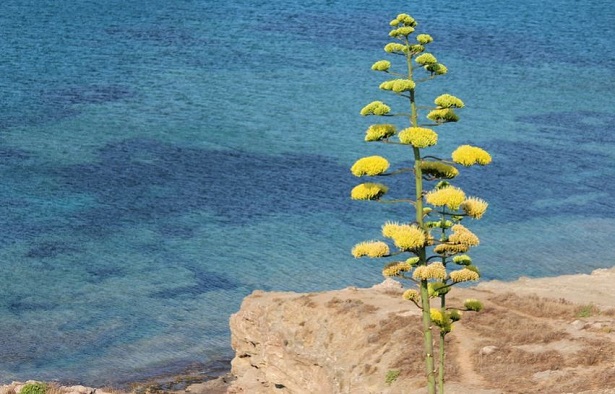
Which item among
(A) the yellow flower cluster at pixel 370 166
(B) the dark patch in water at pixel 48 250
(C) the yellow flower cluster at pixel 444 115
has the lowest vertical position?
(A) the yellow flower cluster at pixel 370 166

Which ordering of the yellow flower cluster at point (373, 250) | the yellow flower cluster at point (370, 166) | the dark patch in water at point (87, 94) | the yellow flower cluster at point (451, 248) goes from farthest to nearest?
the dark patch in water at point (87, 94)
the yellow flower cluster at point (451, 248)
the yellow flower cluster at point (373, 250)
the yellow flower cluster at point (370, 166)

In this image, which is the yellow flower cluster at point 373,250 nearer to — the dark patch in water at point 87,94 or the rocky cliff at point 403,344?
the rocky cliff at point 403,344

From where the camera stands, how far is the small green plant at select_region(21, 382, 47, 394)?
47.5m

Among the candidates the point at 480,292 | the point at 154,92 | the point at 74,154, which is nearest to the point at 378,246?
the point at 480,292

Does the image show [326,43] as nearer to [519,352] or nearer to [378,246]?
[519,352]

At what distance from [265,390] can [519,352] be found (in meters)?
12.2

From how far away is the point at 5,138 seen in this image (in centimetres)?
8938

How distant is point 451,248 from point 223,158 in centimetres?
5627

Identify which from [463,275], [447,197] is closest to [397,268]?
[463,275]

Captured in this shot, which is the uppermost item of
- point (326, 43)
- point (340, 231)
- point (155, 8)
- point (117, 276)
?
point (155, 8)

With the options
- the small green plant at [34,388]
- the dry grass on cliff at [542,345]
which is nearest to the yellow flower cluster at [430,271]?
the dry grass on cliff at [542,345]

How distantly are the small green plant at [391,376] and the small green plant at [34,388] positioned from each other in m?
15.5

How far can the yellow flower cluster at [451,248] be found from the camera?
96.3 ft

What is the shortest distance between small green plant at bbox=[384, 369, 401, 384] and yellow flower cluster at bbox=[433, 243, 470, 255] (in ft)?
36.5
